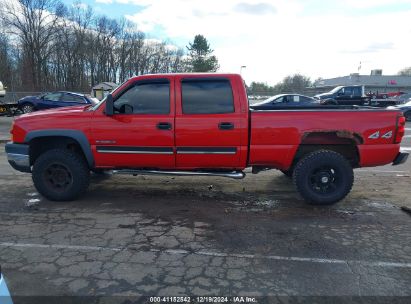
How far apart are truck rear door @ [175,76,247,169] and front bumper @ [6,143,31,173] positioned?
2.42 m

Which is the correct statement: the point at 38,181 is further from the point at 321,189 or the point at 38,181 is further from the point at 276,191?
the point at 321,189

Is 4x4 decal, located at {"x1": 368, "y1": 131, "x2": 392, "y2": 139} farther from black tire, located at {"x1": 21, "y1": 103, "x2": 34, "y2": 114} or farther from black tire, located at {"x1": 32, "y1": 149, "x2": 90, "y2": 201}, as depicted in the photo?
black tire, located at {"x1": 21, "y1": 103, "x2": 34, "y2": 114}

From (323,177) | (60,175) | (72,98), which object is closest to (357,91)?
(72,98)

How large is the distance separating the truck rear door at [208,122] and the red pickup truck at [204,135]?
0.05ft

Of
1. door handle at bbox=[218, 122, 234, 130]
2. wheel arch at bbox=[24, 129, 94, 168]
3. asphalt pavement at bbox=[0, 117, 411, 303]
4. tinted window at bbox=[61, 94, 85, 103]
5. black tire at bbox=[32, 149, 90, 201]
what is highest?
tinted window at bbox=[61, 94, 85, 103]

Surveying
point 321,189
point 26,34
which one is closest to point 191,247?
point 321,189

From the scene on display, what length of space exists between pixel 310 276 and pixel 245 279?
0.64 metres

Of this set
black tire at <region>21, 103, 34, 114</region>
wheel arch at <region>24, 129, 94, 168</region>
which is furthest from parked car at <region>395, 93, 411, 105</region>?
wheel arch at <region>24, 129, 94, 168</region>

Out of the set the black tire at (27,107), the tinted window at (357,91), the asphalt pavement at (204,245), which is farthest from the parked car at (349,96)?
the asphalt pavement at (204,245)

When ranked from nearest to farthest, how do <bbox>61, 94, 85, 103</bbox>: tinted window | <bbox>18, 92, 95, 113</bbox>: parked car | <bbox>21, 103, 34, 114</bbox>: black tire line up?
<bbox>61, 94, 85, 103</bbox>: tinted window
<bbox>18, 92, 95, 113</bbox>: parked car
<bbox>21, 103, 34, 114</bbox>: black tire

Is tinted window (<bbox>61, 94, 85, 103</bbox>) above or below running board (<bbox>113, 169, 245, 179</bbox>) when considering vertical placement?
above

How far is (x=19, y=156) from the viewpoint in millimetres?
5359

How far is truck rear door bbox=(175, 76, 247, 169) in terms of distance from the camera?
496 centimetres

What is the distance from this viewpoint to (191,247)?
3.83 meters
